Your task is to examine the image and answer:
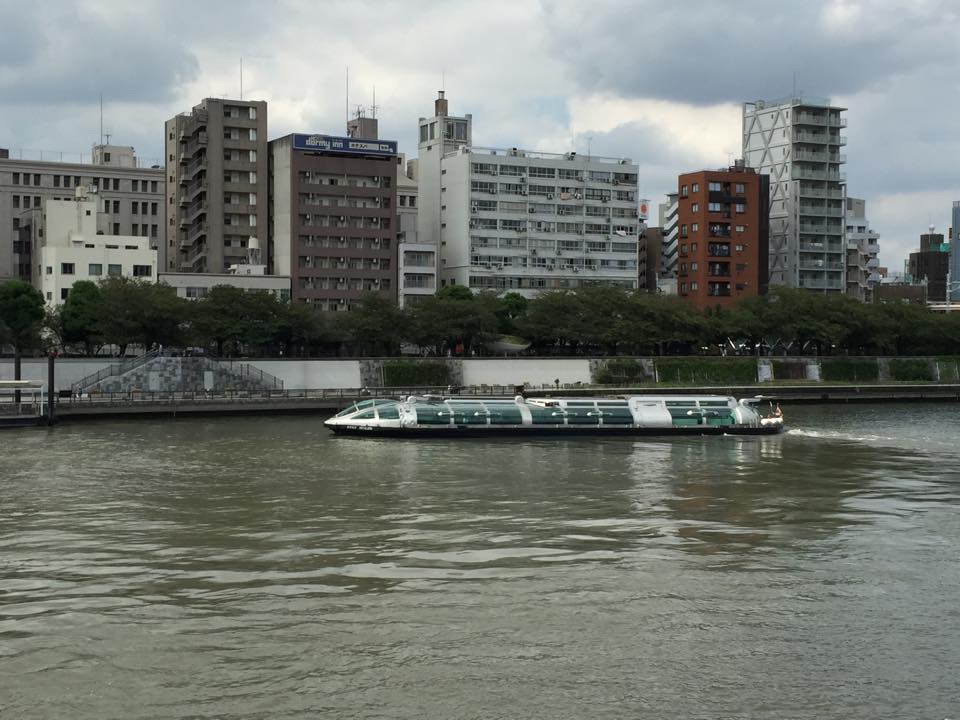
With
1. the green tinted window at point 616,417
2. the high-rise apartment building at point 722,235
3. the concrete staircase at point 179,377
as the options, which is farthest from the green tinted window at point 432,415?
the high-rise apartment building at point 722,235

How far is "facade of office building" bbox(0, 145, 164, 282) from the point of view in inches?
5354

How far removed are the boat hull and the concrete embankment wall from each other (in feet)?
89.0

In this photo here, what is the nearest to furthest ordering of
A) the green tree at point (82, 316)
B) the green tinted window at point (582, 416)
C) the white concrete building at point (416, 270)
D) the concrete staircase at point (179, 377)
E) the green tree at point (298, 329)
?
the green tinted window at point (582, 416) < the concrete staircase at point (179, 377) < the green tree at point (82, 316) < the green tree at point (298, 329) < the white concrete building at point (416, 270)

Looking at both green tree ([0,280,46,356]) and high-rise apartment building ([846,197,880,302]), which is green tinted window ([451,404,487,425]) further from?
high-rise apartment building ([846,197,880,302])

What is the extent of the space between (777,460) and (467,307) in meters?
49.2

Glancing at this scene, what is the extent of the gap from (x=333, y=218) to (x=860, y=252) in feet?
254

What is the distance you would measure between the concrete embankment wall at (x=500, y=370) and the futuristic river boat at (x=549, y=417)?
2646cm

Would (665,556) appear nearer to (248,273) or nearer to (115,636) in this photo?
(115,636)

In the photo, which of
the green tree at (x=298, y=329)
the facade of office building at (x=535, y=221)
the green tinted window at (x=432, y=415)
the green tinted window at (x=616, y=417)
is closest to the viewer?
the green tinted window at (x=432, y=415)

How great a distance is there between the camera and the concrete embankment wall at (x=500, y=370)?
84438 millimetres

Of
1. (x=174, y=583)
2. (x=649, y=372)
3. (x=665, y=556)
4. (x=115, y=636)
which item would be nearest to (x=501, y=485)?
(x=665, y=556)

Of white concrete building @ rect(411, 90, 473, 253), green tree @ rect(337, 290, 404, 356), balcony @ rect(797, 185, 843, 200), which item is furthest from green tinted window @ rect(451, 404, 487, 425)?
balcony @ rect(797, 185, 843, 200)

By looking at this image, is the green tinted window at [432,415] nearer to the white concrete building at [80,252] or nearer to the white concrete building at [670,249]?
the white concrete building at [80,252]

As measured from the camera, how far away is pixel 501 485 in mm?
44062
